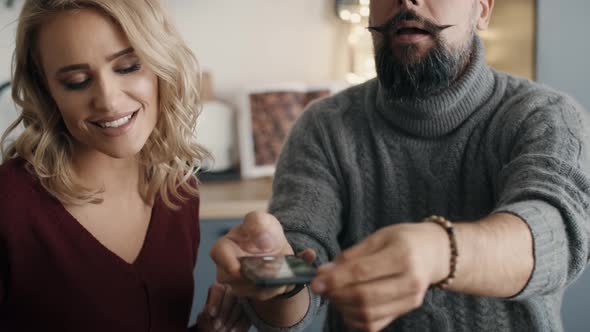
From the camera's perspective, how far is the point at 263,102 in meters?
2.13

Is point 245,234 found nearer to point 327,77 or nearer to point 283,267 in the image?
point 283,267

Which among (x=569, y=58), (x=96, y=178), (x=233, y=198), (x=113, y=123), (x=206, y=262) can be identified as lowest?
(x=206, y=262)

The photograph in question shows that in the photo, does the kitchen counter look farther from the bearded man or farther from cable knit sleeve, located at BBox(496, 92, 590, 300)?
cable knit sleeve, located at BBox(496, 92, 590, 300)

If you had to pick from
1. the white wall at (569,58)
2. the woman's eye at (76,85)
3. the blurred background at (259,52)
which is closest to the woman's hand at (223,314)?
the woman's eye at (76,85)

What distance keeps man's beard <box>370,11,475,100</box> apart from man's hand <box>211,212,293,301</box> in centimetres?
32

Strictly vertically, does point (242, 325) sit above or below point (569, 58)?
below

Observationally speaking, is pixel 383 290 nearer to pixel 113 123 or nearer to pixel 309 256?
pixel 309 256

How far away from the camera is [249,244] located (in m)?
0.79

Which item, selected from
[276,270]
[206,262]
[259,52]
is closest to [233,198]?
[206,262]

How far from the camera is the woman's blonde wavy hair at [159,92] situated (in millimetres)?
858

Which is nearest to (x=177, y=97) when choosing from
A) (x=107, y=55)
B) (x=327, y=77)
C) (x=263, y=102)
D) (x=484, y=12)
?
(x=107, y=55)

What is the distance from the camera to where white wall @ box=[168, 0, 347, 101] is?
2.18 m

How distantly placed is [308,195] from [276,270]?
1.16ft

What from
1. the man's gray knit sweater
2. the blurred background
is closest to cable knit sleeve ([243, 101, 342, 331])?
the man's gray knit sweater
